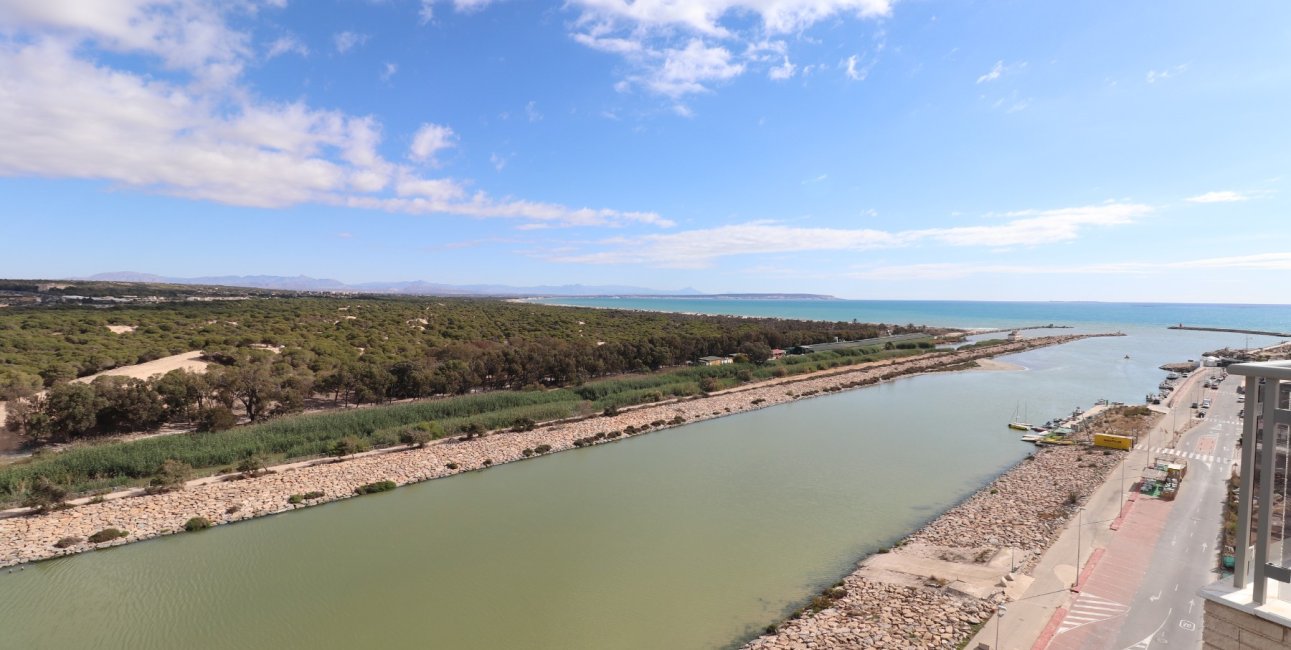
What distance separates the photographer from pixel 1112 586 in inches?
508

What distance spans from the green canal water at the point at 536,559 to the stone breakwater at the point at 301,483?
0.75 meters

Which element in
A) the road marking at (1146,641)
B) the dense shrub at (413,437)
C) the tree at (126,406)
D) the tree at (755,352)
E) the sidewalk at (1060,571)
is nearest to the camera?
the road marking at (1146,641)

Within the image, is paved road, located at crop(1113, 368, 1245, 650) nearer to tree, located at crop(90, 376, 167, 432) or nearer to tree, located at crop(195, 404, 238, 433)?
tree, located at crop(195, 404, 238, 433)

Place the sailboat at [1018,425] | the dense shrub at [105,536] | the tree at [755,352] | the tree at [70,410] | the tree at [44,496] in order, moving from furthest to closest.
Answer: the tree at [755,352], the sailboat at [1018,425], the tree at [70,410], the tree at [44,496], the dense shrub at [105,536]

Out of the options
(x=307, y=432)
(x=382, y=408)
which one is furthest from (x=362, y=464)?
(x=382, y=408)

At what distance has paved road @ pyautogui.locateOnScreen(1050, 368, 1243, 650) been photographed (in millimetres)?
11016

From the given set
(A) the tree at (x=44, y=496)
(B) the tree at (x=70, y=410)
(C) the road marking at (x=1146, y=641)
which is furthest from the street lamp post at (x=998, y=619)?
(B) the tree at (x=70, y=410)

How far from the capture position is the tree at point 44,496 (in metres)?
17.8

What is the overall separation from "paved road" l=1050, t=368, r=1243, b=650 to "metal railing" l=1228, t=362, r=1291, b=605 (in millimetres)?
8025

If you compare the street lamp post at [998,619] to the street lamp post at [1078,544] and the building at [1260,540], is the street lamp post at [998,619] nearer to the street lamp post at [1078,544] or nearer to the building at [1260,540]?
the street lamp post at [1078,544]

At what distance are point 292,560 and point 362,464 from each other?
24.7ft

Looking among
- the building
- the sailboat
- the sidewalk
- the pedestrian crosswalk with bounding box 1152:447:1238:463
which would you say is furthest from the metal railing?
the sailboat

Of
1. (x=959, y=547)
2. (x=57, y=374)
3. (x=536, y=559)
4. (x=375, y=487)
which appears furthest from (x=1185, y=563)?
(x=57, y=374)

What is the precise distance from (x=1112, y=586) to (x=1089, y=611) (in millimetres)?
1647
